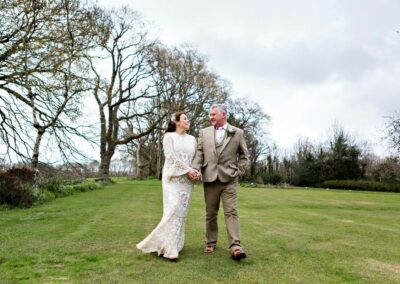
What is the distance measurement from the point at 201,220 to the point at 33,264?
4893mm

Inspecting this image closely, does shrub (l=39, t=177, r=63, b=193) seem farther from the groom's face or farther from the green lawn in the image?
the groom's face

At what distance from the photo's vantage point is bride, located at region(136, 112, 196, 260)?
213 inches

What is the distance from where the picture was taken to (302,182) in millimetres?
47781

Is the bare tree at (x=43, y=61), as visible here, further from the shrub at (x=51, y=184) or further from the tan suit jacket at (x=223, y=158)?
the tan suit jacket at (x=223, y=158)

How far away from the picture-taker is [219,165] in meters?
5.65

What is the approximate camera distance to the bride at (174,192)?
541 centimetres

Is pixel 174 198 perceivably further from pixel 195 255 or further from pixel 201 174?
pixel 195 255

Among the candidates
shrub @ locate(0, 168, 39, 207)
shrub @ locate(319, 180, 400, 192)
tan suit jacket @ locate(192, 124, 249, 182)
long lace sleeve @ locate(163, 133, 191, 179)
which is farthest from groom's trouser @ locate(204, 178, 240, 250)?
shrub @ locate(319, 180, 400, 192)

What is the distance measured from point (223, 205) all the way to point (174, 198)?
2.27 ft

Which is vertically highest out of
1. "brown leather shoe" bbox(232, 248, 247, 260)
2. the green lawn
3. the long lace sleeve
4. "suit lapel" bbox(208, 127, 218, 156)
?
"suit lapel" bbox(208, 127, 218, 156)

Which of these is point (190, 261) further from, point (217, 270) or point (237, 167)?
point (237, 167)

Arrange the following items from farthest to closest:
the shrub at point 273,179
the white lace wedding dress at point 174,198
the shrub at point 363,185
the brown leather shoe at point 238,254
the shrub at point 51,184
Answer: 1. the shrub at point 273,179
2. the shrub at point 363,185
3. the shrub at point 51,184
4. the white lace wedding dress at point 174,198
5. the brown leather shoe at point 238,254

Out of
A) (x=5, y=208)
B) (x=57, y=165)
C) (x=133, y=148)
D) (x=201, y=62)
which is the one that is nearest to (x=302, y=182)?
(x=201, y=62)

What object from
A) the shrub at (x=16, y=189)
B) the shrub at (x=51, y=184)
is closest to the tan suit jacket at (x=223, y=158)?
the shrub at (x=16, y=189)
